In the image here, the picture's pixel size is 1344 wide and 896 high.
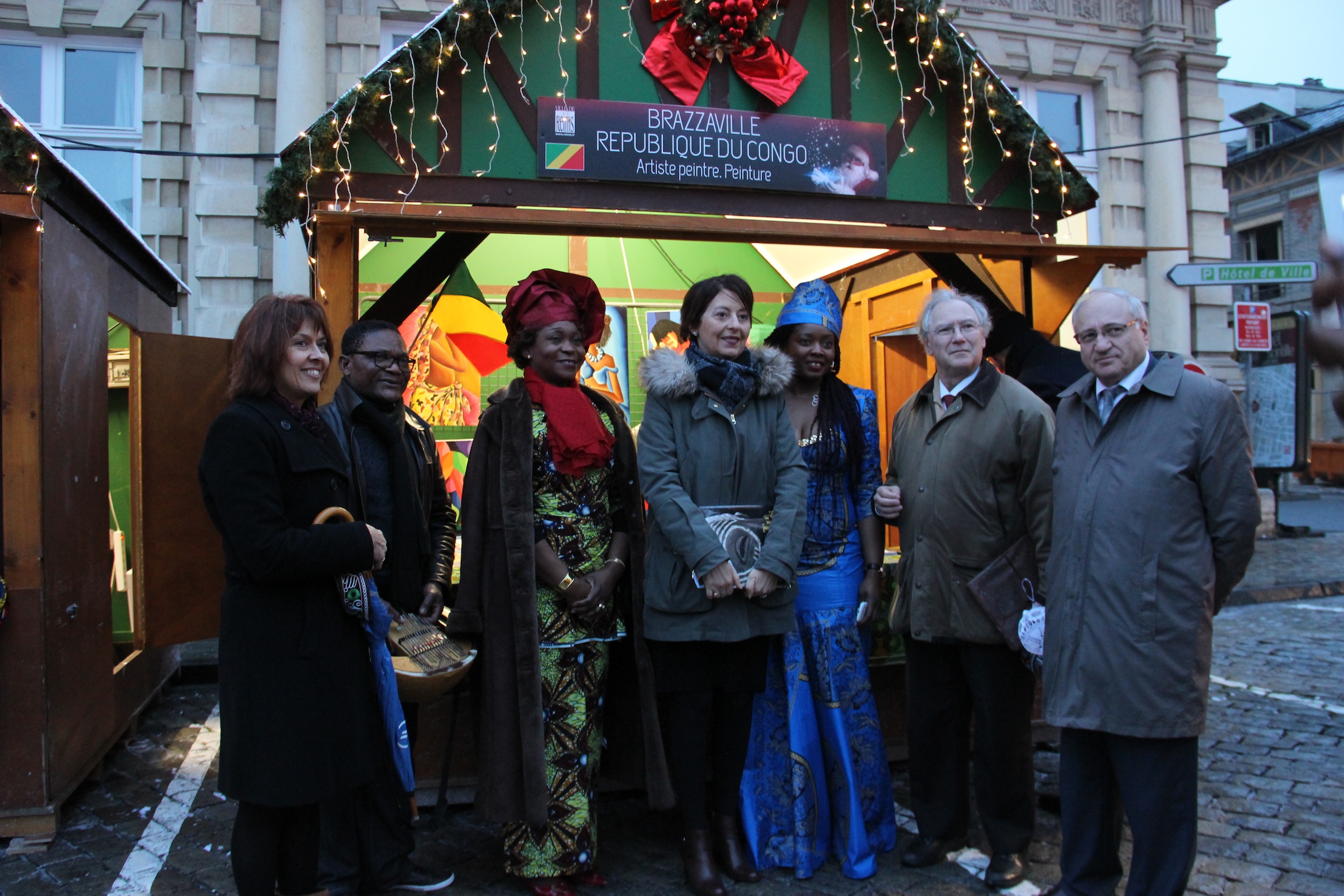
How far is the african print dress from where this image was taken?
304 centimetres

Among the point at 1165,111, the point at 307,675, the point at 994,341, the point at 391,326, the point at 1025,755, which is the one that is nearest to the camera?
the point at 307,675

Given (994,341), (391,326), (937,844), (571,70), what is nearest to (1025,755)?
(937,844)

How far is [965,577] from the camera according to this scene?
123 inches

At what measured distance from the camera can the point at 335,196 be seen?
12.2 ft

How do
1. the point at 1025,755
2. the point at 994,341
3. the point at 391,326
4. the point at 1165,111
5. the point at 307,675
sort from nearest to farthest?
the point at 307,675 < the point at 1025,755 < the point at 391,326 < the point at 994,341 < the point at 1165,111


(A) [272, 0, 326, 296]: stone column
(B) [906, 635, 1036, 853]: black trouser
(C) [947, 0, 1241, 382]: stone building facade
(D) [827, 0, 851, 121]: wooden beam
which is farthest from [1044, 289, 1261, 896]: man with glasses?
(C) [947, 0, 1241, 382]: stone building facade

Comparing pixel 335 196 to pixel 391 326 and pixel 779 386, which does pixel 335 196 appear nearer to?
pixel 391 326

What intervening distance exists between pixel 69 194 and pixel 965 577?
151 inches

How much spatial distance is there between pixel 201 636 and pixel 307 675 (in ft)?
6.75

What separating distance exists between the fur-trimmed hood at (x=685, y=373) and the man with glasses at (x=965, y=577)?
58cm

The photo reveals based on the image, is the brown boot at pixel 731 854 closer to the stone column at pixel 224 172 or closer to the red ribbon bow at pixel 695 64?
the red ribbon bow at pixel 695 64

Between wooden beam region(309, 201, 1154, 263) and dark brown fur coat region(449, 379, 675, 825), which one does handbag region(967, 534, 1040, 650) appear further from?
wooden beam region(309, 201, 1154, 263)

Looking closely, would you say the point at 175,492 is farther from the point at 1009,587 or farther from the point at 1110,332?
the point at 1110,332

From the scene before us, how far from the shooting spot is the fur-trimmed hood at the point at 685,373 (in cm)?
308
